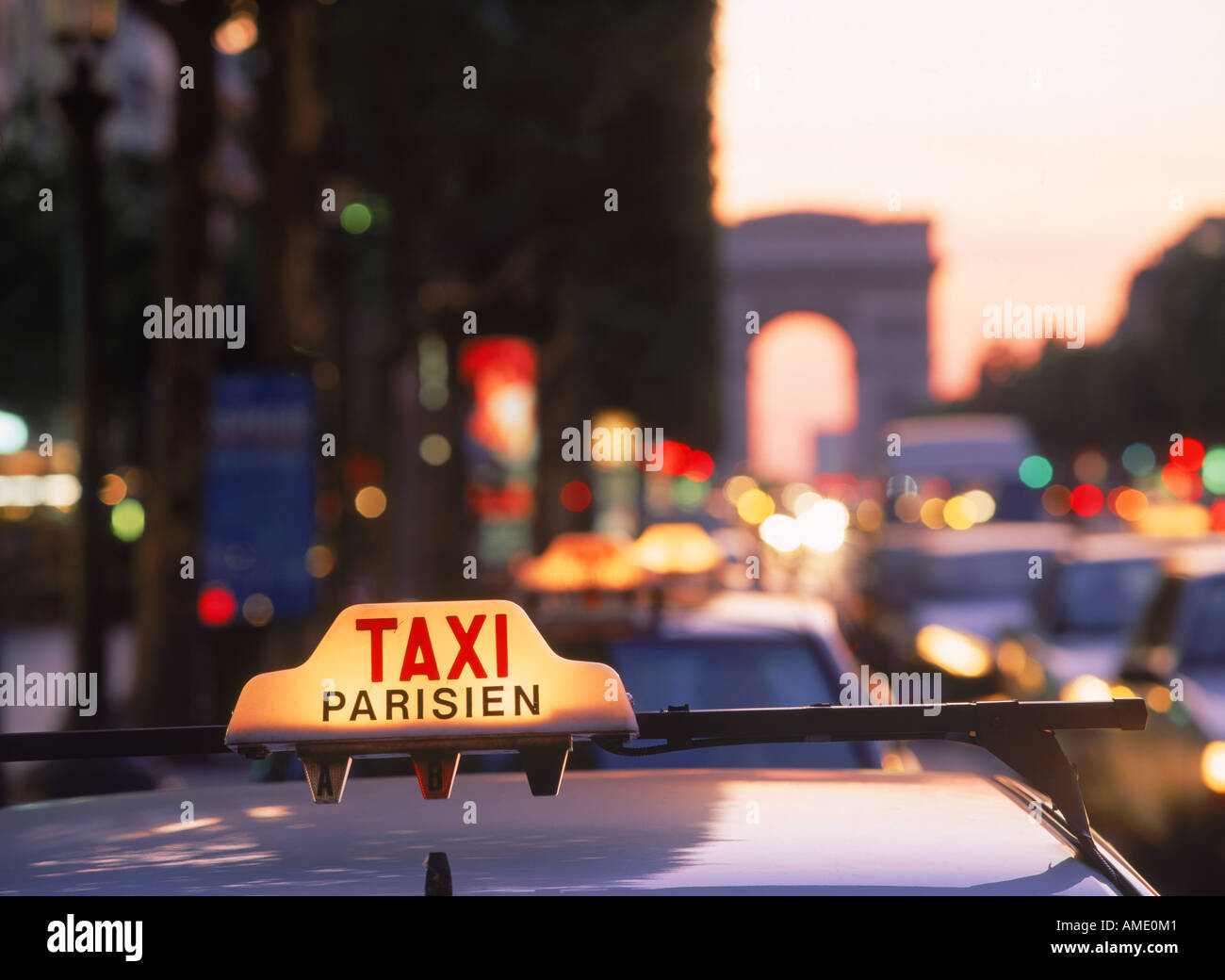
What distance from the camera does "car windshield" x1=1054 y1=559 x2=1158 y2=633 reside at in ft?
40.4

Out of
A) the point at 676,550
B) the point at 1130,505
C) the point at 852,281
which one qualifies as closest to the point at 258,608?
the point at 676,550

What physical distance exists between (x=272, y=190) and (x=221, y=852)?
14261mm

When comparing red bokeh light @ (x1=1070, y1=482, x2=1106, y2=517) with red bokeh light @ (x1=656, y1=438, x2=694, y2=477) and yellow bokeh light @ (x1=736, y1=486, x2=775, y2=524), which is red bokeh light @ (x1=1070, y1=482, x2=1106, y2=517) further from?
yellow bokeh light @ (x1=736, y1=486, x2=775, y2=524)

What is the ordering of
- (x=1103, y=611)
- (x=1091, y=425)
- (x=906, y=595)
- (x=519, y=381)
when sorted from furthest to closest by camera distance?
(x=1091, y=425) → (x=519, y=381) → (x=906, y=595) → (x=1103, y=611)

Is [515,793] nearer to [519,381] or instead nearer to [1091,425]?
[519,381]

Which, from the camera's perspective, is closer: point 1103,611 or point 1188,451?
point 1103,611

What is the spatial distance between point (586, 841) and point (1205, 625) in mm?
7163

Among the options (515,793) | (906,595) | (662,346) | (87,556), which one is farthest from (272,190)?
(662,346)

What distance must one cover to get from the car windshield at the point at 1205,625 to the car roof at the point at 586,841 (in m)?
6.10

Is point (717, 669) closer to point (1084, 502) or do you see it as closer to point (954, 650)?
point (954, 650)

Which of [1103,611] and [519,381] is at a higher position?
[519,381]

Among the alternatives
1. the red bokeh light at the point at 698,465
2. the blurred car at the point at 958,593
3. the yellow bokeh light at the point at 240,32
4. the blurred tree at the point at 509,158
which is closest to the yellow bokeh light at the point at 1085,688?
the blurred car at the point at 958,593

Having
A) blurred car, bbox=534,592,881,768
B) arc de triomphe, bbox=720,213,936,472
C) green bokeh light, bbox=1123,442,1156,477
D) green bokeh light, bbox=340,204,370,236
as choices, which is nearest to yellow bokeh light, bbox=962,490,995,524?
green bokeh light, bbox=340,204,370,236

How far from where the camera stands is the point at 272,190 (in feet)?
53.3
